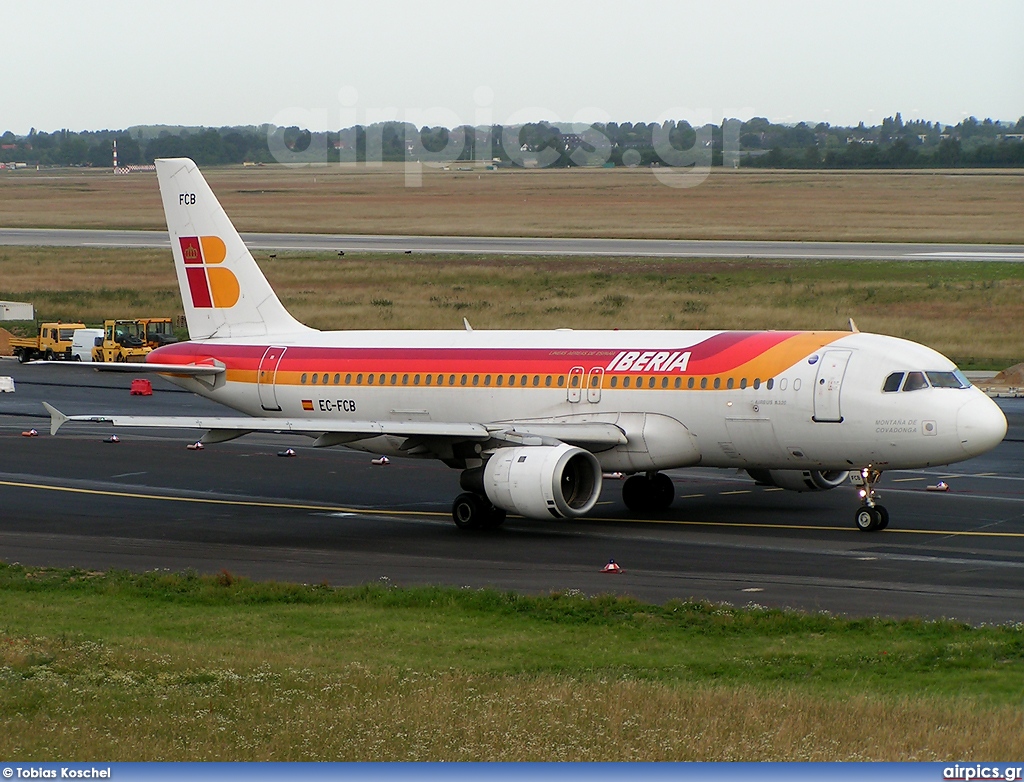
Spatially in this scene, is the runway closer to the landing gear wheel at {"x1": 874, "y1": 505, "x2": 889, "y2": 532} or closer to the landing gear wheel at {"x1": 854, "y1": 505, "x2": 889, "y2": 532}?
the landing gear wheel at {"x1": 874, "y1": 505, "x2": 889, "y2": 532}

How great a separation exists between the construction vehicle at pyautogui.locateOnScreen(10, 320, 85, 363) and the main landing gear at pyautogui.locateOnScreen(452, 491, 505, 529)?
4485cm

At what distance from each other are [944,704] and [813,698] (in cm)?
159

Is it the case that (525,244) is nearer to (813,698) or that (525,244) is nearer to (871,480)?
(871,480)

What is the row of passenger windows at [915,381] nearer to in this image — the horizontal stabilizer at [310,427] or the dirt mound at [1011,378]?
the horizontal stabilizer at [310,427]

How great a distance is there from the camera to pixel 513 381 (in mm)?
38594

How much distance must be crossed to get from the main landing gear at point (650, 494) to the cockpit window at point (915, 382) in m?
7.31

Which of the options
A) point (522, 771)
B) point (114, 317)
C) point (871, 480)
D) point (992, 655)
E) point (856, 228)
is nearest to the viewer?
point (522, 771)

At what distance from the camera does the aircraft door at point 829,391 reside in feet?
113

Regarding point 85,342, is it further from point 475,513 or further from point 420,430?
point 475,513

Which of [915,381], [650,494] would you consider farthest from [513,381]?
[915,381]

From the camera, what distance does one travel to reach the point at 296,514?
3900 cm

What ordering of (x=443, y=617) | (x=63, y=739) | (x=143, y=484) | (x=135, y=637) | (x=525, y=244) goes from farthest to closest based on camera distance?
(x=525, y=244) → (x=143, y=484) → (x=443, y=617) → (x=135, y=637) → (x=63, y=739)

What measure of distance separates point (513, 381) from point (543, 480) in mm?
5093

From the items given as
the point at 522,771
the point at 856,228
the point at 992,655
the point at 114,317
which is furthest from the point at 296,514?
the point at 856,228
